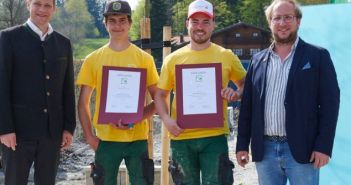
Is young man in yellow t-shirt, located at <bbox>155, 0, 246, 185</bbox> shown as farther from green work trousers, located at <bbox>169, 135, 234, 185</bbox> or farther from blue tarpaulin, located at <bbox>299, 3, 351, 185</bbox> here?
blue tarpaulin, located at <bbox>299, 3, 351, 185</bbox>

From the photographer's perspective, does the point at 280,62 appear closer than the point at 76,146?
Yes

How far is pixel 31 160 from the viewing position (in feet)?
14.1

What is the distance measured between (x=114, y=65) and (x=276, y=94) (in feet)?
4.86

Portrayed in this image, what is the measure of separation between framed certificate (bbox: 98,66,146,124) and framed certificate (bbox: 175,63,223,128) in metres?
0.40

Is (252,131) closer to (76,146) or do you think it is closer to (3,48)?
(3,48)

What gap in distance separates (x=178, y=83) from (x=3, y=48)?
1.51 m

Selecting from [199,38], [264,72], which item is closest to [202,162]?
[264,72]

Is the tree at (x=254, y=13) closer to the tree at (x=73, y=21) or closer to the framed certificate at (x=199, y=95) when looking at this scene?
the tree at (x=73, y=21)

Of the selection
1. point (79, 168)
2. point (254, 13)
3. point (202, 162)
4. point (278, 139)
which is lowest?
→ point (79, 168)

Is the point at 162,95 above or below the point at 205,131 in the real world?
above

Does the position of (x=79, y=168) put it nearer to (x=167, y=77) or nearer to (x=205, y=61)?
(x=167, y=77)

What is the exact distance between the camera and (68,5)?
80438 mm

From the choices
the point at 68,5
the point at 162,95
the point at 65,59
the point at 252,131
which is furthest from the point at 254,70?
the point at 68,5

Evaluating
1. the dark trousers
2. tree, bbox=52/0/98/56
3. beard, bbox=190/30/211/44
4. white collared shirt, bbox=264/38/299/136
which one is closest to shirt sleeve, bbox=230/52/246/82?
beard, bbox=190/30/211/44
